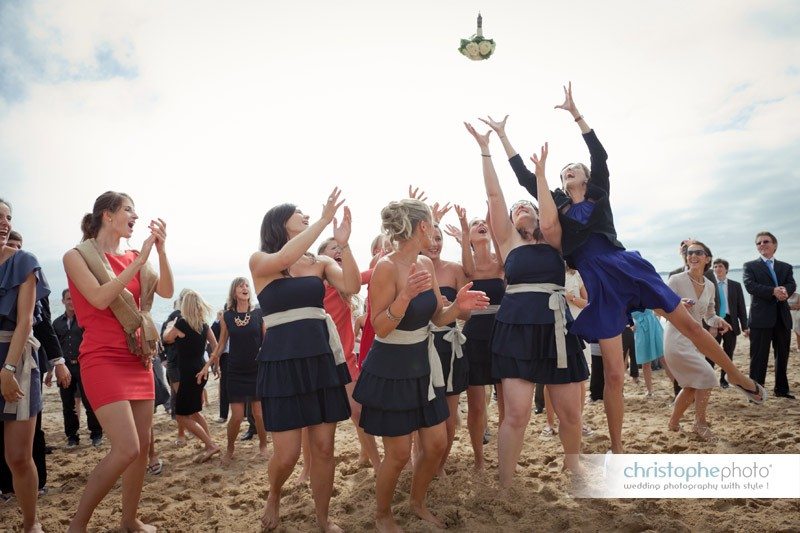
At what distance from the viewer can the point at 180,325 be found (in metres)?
6.40

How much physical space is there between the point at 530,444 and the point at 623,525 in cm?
219

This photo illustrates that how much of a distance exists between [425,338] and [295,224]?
4.15ft

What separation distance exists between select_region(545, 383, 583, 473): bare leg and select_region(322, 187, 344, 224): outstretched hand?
2204mm

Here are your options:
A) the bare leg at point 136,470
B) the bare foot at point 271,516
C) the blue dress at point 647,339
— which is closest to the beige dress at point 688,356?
the blue dress at point 647,339

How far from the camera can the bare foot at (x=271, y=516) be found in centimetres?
357

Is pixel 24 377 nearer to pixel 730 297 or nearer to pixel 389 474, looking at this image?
pixel 389 474

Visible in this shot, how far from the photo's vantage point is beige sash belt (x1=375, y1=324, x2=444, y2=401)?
3.23m

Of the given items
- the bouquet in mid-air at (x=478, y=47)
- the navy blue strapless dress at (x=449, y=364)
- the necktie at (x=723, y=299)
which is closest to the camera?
the navy blue strapless dress at (x=449, y=364)

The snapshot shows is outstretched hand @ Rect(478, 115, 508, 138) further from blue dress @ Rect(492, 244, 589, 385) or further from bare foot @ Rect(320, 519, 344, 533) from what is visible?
bare foot @ Rect(320, 519, 344, 533)

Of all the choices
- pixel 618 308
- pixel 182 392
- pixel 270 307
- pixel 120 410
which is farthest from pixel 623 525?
pixel 182 392

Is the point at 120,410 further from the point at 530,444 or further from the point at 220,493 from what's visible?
the point at 530,444

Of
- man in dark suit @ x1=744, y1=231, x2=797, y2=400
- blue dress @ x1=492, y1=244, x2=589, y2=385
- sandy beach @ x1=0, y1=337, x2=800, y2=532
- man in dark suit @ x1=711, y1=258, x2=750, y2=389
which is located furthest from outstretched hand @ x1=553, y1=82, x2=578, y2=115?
man in dark suit @ x1=711, y1=258, x2=750, y2=389

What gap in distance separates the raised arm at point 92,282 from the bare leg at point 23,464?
A: 1061 millimetres

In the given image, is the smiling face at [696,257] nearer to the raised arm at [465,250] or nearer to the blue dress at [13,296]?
the raised arm at [465,250]
